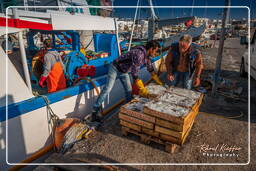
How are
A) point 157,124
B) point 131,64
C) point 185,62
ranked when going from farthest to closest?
point 185,62 → point 131,64 → point 157,124

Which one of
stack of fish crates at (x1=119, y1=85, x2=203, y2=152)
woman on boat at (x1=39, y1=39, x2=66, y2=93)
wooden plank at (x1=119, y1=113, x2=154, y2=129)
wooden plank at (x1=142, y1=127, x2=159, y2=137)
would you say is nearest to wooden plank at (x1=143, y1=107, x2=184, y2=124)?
stack of fish crates at (x1=119, y1=85, x2=203, y2=152)

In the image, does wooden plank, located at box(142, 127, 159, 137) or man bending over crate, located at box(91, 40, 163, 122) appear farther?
man bending over crate, located at box(91, 40, 163, 122)

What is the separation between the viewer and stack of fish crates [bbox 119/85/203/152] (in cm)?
284

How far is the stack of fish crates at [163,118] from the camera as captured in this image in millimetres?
2836

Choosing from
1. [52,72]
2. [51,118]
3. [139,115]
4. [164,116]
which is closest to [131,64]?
[139,115]

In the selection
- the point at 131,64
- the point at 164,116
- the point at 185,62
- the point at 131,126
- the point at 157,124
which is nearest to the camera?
the point at 164,116

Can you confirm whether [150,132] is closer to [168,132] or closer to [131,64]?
[168,132]

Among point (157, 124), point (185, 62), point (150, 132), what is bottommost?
point (150, 132)

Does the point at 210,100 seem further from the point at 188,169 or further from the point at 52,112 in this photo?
the point at 52,112

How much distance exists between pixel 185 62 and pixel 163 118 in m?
2.06

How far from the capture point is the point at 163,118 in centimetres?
286

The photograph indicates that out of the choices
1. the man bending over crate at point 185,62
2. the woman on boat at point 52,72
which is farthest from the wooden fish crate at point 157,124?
the woman on boat at point 52,72

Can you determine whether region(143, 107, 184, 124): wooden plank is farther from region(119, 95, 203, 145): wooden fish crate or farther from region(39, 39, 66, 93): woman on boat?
region(39, 39, 66, 93): woman on boat

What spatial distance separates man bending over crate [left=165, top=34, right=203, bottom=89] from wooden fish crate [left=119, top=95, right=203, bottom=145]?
4.91 feet
